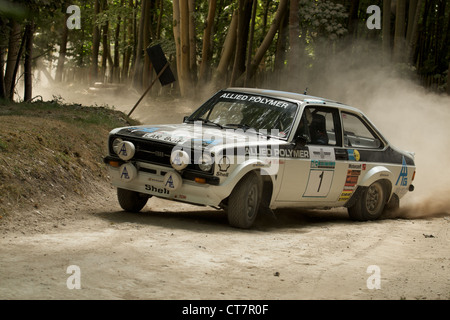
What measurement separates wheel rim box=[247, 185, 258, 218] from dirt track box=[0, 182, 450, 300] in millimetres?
230

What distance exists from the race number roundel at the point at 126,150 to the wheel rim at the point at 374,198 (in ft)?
12.4

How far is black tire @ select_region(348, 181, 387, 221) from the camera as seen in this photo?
9.87 meters

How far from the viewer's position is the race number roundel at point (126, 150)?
798 centimetres

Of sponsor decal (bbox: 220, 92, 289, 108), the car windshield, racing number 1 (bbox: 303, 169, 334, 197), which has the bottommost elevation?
racing number 1 (bbox: 303, 169, 334, 197)

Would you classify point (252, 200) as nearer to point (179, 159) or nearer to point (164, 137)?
point (179, 159)

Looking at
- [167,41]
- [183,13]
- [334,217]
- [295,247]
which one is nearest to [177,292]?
[295,247]

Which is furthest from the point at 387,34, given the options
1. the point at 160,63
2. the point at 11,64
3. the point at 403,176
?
the point at 403,176

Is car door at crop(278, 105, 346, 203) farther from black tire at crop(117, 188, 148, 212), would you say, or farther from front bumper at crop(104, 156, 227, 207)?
→ black tire at crop(117, 188, 148, 212)

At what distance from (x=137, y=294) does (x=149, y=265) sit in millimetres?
889

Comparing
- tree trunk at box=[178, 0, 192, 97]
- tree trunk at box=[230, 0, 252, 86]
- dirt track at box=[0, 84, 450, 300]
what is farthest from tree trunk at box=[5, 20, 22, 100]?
tree trunk at box=[178, 0, 192, 97]

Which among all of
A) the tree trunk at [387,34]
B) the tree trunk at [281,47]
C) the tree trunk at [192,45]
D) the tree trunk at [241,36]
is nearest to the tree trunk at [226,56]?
the tree trunk at [241,36]
